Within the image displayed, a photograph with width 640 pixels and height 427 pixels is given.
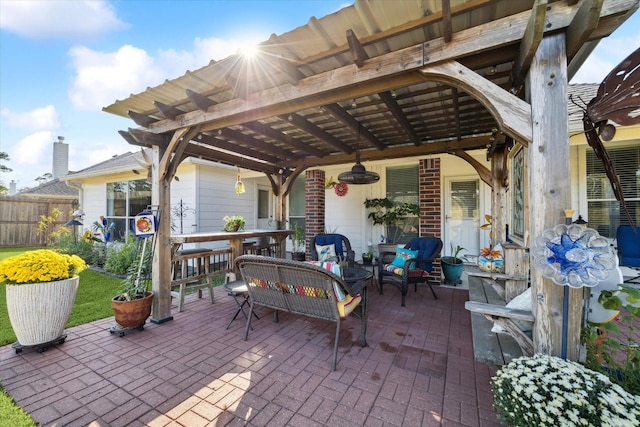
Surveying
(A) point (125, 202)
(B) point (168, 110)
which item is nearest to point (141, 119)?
(B) point (168, 110)

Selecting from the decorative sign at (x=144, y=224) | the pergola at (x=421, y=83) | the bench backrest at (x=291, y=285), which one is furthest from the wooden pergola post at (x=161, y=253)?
the bench backrest at (x=291, y=285)

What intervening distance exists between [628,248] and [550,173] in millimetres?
4187

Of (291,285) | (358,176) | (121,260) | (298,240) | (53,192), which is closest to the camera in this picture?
(291,285)

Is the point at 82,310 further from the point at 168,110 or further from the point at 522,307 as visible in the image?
the point at 522,307

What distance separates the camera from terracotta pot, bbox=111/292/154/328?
9.83 ft

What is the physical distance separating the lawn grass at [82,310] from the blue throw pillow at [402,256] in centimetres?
428

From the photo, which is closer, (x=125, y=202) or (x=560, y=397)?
(x=560, y=397)

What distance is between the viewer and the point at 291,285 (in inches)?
104

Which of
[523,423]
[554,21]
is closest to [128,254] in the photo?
[523,423]

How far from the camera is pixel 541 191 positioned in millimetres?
1527

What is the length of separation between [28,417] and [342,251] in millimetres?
4196

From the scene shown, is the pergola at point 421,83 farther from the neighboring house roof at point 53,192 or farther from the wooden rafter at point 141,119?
the neighboring house roof at point 53,192

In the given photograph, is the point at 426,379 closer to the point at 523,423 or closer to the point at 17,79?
the point at 523,423

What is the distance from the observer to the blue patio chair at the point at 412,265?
4.09m
